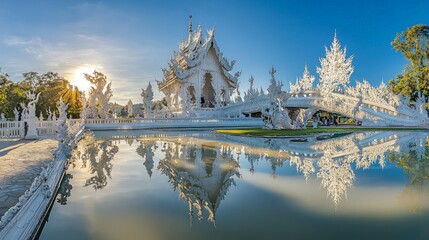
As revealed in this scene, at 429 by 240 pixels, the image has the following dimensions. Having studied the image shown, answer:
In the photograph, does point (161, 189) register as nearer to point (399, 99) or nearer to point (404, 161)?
point (404, 161)

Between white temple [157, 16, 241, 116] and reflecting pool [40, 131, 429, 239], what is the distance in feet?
88.2

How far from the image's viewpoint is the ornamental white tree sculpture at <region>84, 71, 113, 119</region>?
23703 millimetres

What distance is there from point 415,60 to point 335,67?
9.55 metres

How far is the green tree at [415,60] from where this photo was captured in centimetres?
3638

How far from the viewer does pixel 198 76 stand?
3809cm

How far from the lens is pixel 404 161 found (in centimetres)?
771

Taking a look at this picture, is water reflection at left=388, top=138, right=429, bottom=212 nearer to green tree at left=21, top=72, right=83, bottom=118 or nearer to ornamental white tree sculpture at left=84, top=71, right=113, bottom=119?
ornamental white tree sculpture at left=84, top=71, right=113, bottom=119

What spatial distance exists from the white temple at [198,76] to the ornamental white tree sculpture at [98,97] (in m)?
10.6

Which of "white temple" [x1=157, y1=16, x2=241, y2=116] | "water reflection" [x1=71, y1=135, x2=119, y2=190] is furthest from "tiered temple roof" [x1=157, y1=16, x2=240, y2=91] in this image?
"water reflection" [x1=71, y1=135, x2=119, y2=190]

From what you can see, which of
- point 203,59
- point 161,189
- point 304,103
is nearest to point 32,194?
point 161,189

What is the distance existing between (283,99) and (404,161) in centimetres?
1276

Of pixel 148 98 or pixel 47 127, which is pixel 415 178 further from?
pixel 148 98

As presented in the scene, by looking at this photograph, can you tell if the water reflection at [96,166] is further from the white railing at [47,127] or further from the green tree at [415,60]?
the green tree at [415,60]

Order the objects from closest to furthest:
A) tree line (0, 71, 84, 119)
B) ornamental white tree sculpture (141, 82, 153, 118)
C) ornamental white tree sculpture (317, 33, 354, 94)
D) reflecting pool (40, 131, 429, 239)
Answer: reflecting pool (40, 131, 429, 239) → ornamental white tree sculpture (141, 82, 153, 118) → tree line (0, 71, 84, 119) → ornamental white tree sculpture (317, 33, 354, 94)
